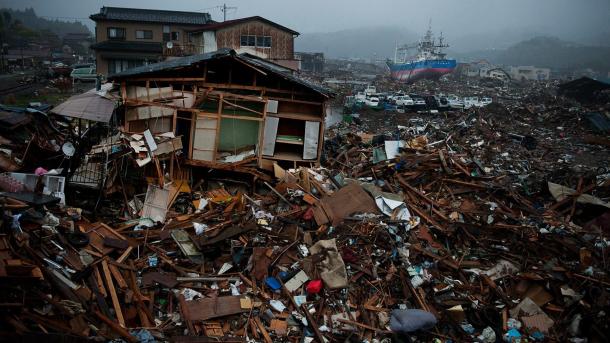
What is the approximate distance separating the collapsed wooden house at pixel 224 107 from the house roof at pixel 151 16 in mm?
32231

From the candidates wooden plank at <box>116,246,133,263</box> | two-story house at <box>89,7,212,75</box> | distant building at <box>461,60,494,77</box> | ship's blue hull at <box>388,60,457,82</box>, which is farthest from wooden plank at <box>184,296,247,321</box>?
distant building at <box>461,60,494,77</box>

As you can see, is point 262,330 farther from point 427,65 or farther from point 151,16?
point 427,65

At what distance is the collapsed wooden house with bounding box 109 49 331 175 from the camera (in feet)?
38.8

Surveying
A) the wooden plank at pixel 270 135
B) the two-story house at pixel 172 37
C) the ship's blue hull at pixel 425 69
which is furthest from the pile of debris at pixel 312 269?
the ship's blue hull at pixel 425 69

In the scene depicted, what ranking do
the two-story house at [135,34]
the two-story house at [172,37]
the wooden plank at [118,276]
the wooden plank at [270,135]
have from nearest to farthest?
the wooden plank at [118,276]
the wooden plank at [270,135]
the two-story house at [172,37]
the two-story house at [135,34]

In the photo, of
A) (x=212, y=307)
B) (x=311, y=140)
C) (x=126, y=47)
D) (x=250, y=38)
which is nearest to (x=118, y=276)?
(x=212, y=307)

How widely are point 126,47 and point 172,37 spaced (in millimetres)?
5564

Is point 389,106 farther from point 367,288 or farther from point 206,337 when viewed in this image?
→ point 206,337

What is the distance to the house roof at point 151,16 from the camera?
128 ft

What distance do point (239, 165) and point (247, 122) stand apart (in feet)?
5.22

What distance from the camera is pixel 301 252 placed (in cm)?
794

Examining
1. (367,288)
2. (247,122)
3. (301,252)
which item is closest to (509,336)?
(367,288)

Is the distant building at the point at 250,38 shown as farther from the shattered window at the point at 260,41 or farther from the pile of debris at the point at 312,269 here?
the pile of debris at the point at 312,269

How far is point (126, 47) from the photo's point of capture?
36906 millimetres
